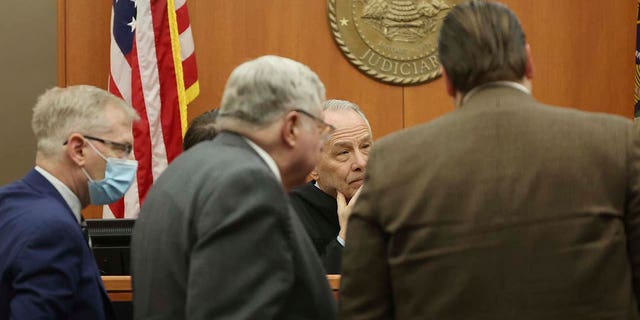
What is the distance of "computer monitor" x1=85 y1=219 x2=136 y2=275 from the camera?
333 cm

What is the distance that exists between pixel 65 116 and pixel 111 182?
233mm

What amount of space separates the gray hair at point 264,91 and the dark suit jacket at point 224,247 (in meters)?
0.06

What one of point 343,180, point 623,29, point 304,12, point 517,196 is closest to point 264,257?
point 517,196

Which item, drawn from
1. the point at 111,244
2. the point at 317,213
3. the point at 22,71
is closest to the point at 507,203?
the point at 111,244

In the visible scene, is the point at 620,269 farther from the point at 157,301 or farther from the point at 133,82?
the point at 133,82

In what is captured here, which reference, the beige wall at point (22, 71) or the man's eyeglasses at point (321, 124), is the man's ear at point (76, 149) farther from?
the beige wall at point (22, 71)

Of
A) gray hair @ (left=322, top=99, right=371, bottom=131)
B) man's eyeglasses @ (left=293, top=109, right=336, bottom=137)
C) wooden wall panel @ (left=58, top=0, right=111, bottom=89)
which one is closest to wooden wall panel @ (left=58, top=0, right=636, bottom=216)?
wooden wall panel @ (left=58, top=0, right=111, bottom=89)

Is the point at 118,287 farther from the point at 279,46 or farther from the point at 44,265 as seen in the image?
the point at 279,46

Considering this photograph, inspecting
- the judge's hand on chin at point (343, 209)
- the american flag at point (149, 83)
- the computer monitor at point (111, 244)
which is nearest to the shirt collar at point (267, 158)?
the computer monitor at point (111, 244)

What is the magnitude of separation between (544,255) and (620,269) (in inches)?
6.3

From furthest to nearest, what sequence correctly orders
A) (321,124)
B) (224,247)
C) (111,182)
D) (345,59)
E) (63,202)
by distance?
1. (345,59)
2. (111,182)
3. (63,202)
4. (321,124)
5. (224,247)

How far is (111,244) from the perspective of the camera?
11.2ft

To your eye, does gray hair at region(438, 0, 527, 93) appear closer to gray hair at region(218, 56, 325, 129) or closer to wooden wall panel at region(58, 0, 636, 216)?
gray hair at region(218, 56, 325, 129)

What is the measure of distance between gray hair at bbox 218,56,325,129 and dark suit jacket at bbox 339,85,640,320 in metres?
0.32
